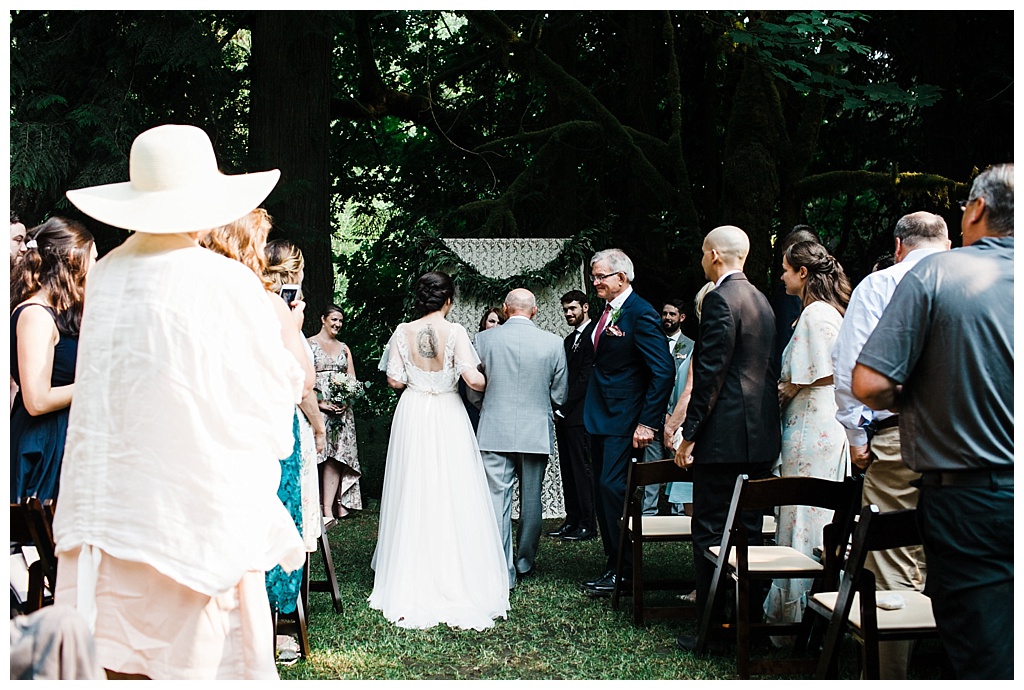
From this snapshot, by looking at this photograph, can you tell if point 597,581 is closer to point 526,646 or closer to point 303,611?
point 526,646

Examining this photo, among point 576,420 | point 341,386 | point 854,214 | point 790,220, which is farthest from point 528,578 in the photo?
point 854,214

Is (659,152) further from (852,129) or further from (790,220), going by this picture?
(852,129)

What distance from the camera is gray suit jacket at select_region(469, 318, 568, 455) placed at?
664cm

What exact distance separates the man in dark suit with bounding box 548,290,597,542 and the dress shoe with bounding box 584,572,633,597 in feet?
6.06

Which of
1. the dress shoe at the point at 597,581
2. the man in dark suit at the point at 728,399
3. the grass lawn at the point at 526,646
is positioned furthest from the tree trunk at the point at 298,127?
the man in dark suit at the point at 728,399

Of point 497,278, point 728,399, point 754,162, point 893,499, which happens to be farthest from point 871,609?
point 754,162

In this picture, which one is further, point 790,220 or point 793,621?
point 790,220

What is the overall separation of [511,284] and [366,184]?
6299 mm

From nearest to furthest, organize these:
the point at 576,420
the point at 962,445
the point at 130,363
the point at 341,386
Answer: the point at 130,363 → the point at 962,445 → the point at 576,420 → the point at 341,386

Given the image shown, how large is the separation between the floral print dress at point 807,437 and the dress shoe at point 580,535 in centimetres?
331

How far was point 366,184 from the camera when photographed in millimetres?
15047

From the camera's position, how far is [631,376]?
21.0 feet

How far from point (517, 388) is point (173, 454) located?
4.04m

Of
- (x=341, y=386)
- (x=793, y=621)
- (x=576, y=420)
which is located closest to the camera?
(x=793, y=621)
